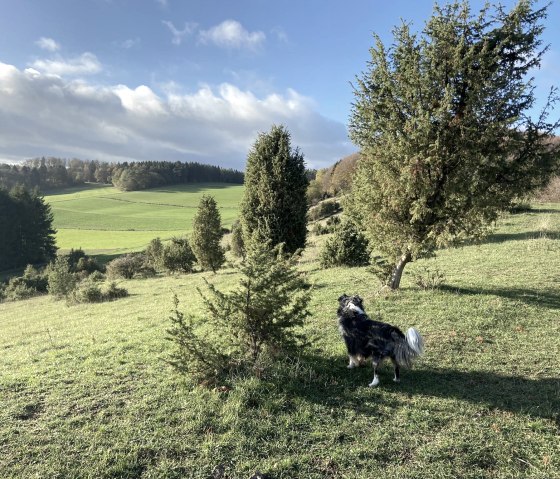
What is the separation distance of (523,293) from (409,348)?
822 cm

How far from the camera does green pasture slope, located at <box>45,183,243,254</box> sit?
221ft

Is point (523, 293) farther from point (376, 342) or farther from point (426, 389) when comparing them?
point (376, 342)

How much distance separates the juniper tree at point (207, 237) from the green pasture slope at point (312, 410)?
20.0m

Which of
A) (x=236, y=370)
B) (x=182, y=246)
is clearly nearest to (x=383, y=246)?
(x=236, y=370)

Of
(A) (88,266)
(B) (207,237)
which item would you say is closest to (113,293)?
(B) (207,237)

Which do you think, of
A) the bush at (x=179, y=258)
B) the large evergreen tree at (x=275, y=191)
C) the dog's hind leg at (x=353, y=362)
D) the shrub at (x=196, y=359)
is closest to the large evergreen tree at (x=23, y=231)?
the bush at (x=179, y=258)

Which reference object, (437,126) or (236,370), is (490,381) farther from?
(437,126)

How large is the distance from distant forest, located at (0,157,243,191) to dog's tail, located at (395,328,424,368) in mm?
121565

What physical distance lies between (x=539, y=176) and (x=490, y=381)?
6917 mm

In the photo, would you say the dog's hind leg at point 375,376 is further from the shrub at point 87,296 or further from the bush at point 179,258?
the bush at point 179,258

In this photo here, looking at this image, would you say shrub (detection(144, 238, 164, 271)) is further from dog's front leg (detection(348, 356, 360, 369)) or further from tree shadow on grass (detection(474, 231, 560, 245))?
dog's front leg (detection(348, 356, 360, 369))

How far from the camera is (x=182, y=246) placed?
37781mm

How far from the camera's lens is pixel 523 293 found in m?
12.4

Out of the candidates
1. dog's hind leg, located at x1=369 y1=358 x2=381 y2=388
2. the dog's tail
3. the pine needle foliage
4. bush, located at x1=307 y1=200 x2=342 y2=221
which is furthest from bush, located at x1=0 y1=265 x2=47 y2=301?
the dog's tail
